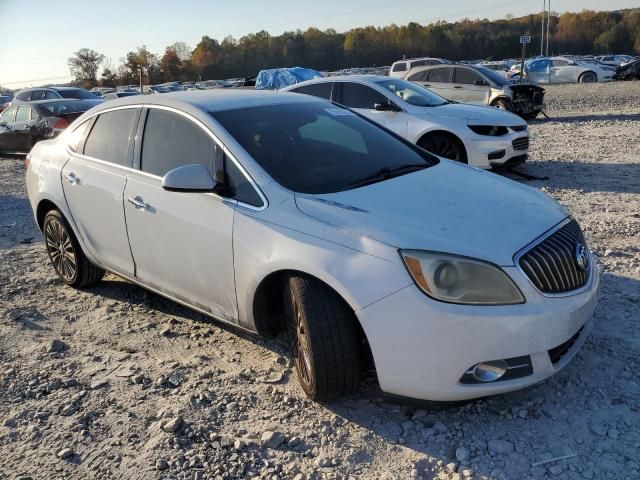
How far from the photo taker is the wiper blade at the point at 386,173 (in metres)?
3.42

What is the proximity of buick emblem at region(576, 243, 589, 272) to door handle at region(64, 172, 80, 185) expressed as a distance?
11.4ft

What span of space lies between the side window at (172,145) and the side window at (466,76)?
13.5 m

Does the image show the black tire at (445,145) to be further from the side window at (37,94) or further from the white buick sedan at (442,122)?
the side window at (37,94)

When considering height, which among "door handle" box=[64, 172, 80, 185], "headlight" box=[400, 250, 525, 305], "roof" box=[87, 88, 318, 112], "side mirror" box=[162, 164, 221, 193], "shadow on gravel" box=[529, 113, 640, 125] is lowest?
"shadow on gravel" box=[529, 113, 640, 125]

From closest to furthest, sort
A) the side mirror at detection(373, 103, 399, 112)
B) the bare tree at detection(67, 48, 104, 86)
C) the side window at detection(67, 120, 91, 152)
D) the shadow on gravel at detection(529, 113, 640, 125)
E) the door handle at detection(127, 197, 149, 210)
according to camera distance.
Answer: the door handle at detection(127, 197, 149, 210) < the side window at detection(67, 120, 91, 152) < the side mirror at detection(373, 103, 399, 112) < the shadow on gravel at detection(529, 113, 640, 125) < the bare tree at detection(67, 48, 104, 86)

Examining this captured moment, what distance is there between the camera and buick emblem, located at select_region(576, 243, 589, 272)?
3024 mm

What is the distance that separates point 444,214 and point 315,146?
43.9 inches

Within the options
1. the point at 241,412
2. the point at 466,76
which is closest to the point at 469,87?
the point at 466,76

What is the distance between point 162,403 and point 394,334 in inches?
55.4

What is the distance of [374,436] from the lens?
285 centimetres

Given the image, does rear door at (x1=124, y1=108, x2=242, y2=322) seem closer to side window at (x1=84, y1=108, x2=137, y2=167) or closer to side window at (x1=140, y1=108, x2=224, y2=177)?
side window at (x1=140, y1=108, x2=224, y2=177)

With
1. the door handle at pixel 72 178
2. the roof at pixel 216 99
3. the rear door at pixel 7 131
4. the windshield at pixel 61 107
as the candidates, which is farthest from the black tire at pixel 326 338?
the rear door at pixel 7 131

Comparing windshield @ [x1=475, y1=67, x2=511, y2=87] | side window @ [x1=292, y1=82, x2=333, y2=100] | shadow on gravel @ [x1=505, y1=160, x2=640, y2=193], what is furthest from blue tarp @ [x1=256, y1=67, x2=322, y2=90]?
shadow on gravel @ [x1=505, y1=160, x2=640, y2=193]

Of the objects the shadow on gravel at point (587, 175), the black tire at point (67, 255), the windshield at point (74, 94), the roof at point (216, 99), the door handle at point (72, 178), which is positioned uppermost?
the windshield at point (74, 94)
